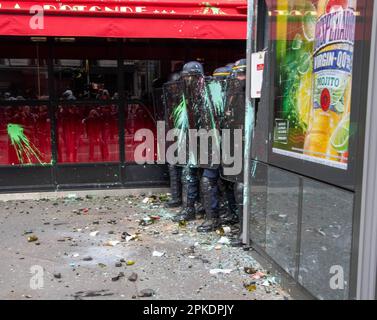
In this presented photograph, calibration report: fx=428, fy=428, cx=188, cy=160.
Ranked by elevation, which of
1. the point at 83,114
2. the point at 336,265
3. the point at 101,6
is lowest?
the point at 336,265

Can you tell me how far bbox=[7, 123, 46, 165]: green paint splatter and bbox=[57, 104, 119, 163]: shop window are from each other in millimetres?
393

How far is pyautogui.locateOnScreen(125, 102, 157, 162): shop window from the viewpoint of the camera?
6.91 meters

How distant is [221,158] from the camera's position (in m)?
4.77

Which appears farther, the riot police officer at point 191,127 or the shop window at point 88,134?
the shop window at point 88,134

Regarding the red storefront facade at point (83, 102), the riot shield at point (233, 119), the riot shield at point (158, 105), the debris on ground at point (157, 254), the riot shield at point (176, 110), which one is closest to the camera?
the debris on ground at point (157, 254)

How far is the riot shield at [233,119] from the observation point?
436 cm

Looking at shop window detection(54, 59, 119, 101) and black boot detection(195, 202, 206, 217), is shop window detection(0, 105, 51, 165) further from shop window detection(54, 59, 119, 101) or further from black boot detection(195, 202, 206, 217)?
black boot detection(195, 202, 206, 217)

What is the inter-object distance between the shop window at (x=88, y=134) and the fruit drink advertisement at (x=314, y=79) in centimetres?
385

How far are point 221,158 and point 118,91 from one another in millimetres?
2703

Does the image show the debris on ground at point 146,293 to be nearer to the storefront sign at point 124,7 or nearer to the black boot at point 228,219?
the black boot at point 228,219

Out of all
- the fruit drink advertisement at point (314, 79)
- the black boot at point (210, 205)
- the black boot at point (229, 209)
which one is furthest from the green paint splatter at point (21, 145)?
the fruit drink advertisement at point (314, 79)

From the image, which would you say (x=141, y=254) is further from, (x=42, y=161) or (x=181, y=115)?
(x=42, y=161)
